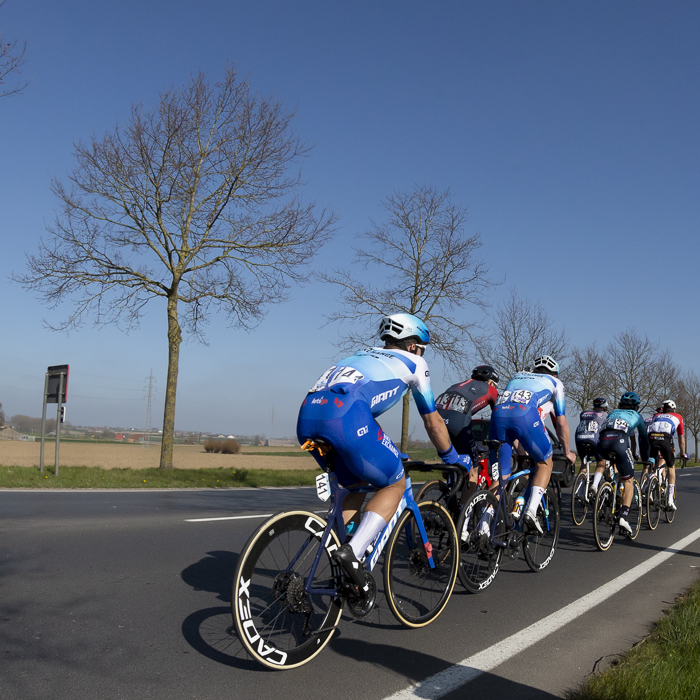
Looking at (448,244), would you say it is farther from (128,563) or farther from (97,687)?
(97,687)

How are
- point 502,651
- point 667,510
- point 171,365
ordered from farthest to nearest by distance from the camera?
point 171,365, point 667,510, point 502,651

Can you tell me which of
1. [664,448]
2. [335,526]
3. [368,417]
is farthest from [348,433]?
[664,448]

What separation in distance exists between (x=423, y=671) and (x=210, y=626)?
1371 millimetres

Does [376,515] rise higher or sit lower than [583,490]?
higher

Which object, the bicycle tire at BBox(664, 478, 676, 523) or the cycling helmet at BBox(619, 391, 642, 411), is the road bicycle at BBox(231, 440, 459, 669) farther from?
the bicycle tire at BBox(664, 478, 676, 523)

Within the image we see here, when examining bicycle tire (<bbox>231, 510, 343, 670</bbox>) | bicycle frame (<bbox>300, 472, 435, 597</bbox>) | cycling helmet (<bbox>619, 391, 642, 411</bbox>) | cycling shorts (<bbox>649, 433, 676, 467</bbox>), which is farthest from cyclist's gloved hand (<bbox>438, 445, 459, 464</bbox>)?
cycling shorts (<bbox>649, 433, 676, 467</bbox>)

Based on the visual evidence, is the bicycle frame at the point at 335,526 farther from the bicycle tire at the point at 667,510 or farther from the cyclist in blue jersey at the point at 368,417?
the bicycle tire at the point at 667,510

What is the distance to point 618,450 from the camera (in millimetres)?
8789

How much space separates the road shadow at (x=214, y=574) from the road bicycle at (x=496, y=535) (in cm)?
184

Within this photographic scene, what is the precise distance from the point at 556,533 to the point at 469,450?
4.29 feet

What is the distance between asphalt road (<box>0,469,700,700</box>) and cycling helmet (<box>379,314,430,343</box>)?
6.15 ft

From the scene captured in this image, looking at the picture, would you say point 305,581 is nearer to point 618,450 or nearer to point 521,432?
point 521,432

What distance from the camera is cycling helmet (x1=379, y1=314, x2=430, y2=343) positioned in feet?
13.7

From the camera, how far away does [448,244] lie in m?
21.8
